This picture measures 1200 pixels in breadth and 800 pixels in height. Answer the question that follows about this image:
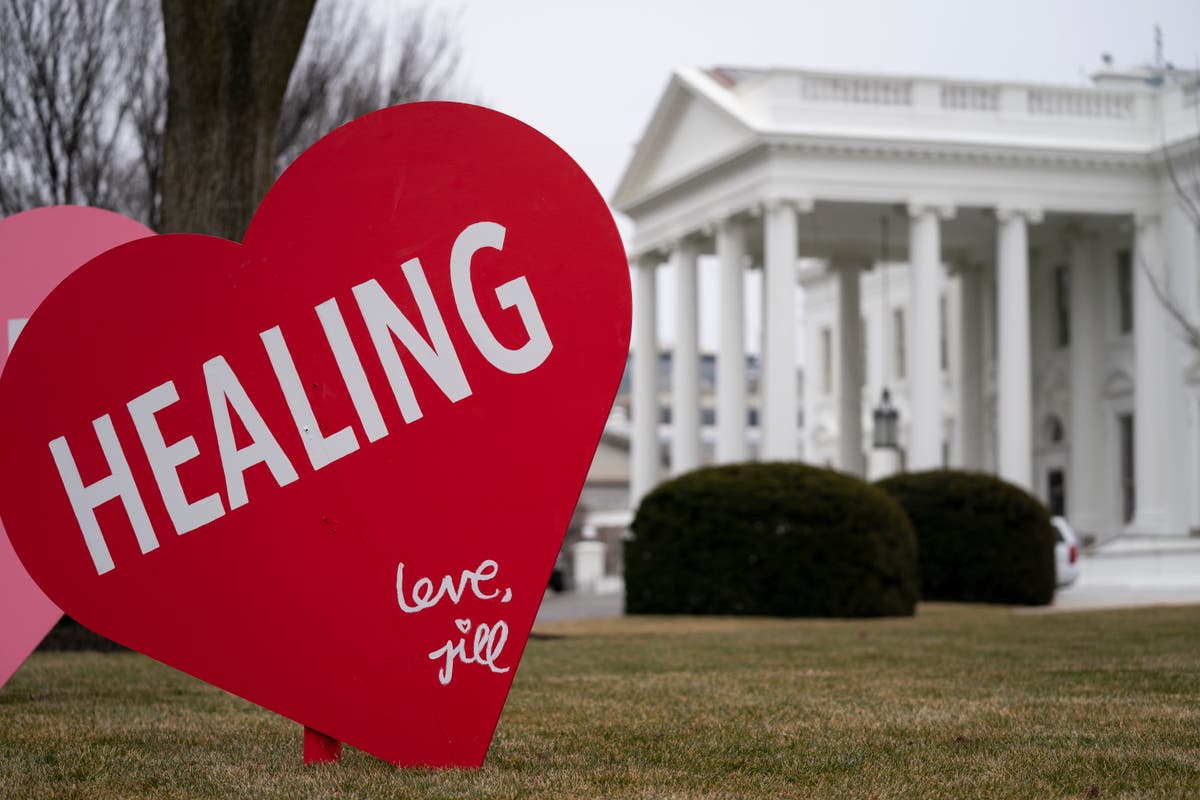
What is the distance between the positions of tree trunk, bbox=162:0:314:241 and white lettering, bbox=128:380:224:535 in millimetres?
8637

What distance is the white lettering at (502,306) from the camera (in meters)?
6.44

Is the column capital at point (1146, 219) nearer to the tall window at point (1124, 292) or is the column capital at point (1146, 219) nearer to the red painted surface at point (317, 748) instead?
the tall window at point (1124, 292)

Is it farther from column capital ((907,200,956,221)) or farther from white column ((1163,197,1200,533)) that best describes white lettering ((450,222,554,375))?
column capital ((907,200,956,221))

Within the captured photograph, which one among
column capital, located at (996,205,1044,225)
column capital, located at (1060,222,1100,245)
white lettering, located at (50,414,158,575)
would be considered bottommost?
white lettering, located at (50,414,158,575)

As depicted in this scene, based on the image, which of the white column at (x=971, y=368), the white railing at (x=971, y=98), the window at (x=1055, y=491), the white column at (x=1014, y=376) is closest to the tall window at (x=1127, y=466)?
the window at (x=1055, y=491)

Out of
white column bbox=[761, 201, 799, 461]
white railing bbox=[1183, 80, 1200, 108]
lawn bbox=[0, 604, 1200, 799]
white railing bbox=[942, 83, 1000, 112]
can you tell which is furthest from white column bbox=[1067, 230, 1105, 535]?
lawn bbox=[0, 604, 1200, 799]

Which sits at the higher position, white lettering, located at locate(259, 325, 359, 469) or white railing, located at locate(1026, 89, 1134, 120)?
white railing, located at locate(1026, 89, 1134, 120)

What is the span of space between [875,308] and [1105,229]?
15222 mm

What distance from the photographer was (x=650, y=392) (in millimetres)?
51406

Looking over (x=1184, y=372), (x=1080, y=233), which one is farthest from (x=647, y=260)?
(x=1184, y=372)

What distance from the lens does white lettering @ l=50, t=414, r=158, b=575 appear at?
6.37 m

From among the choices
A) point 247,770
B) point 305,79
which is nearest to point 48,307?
point 247,770

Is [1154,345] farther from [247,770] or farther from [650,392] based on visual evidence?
[247,770]

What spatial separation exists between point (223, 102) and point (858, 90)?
104 feet
